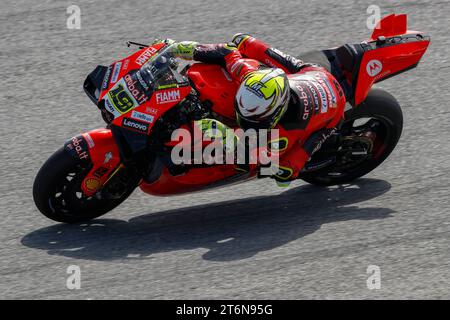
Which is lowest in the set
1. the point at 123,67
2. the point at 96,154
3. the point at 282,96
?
the point at 96,154

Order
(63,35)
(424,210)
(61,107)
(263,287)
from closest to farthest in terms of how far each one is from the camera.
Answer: (263,287) → (424,210) → (61,107) → (63,35)

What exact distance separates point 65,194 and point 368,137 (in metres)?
2.49

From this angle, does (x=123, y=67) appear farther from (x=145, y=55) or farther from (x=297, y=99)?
(x=297, y=99)

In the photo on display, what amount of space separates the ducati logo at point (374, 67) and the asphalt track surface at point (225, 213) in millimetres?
977

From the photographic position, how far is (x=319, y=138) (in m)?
7.61

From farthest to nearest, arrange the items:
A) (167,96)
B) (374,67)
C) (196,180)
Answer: (374,67) → (196,180) → (167,96)

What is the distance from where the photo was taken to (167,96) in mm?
7230

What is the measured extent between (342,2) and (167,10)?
1.98 meters

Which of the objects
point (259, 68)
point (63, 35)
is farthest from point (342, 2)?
point (259, 68)

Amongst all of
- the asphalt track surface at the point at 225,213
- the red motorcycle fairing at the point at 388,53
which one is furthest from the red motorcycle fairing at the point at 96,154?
the red motorcycle fairing at the point at 388,53

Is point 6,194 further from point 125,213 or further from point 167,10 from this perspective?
point 167,10

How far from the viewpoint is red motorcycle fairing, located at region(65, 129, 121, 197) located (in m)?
7.27

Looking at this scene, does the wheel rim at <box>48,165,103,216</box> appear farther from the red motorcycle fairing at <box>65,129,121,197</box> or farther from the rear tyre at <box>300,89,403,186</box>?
the rear tyre at <box>300,89,403,186</box>

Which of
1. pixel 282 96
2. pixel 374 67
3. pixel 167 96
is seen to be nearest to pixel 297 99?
pixel 282 96
